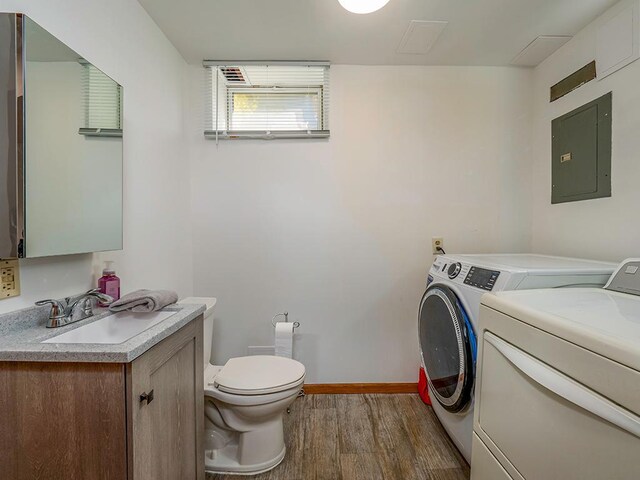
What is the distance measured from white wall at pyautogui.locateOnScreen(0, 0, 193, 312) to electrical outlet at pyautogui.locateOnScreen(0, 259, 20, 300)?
2cm

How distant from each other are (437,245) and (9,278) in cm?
221

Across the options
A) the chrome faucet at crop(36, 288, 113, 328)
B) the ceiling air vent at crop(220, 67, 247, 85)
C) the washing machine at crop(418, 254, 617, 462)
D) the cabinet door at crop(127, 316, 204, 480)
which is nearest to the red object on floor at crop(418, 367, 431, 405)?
the washing machine at crop(418, 254, 617, 462)

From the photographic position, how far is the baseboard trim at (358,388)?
7.19 feet

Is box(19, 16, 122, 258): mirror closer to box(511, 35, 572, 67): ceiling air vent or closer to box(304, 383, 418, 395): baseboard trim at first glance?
box(304, 383, 418, 395): baseboard trim

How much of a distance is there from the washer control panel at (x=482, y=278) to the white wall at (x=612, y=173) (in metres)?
0.82

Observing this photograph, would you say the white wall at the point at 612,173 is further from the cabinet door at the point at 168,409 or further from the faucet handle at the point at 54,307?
the faucet handle at the point at 54,307

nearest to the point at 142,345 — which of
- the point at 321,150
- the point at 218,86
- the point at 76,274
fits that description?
the point at 76,274

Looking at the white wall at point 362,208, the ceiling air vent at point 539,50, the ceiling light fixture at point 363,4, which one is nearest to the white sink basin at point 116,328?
the white wall at point 362,208

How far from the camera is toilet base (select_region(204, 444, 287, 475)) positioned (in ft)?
4.92

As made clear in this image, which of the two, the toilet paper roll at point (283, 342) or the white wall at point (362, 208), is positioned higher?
the white wall at point (362, 208)

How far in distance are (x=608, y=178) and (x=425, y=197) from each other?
966 millimetres

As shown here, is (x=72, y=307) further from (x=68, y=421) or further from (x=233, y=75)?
(x=233, y=75)

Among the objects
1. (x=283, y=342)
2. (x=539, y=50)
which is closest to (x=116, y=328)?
(x=283, y=342)

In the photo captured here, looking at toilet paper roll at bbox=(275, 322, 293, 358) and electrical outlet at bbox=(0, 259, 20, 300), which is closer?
electrical outlet at bbox=(0, 259, 20, 300)
